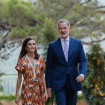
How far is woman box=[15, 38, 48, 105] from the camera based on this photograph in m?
4.28

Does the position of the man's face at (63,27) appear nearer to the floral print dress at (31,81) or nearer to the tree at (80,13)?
the floral print dress at (31,81)

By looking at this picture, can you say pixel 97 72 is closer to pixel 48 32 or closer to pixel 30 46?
pixel 48 32

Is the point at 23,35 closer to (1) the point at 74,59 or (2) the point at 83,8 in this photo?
(2) the point at 83,8

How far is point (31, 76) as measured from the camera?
4.28 m

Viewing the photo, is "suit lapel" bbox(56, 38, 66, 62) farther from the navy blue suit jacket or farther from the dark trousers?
the dark trousers

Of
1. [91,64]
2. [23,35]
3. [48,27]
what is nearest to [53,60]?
[48,27]

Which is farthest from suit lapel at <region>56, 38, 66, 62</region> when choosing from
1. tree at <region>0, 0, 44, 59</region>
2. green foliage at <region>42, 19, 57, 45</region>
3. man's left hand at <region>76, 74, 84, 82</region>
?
tree at <region>0, 0, 44, 59</region>

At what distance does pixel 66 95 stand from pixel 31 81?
25.4 inches

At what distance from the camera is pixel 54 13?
12.4m

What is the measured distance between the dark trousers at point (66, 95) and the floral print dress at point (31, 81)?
22.4 inches

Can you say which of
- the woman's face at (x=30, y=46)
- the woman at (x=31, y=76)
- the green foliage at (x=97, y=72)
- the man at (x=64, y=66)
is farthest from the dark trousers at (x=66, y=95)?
the green foliage at (x=97, y=72)

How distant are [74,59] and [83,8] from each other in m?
8.54

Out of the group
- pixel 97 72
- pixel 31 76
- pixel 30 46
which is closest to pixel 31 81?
pixel 31 76

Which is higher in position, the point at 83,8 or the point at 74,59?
the point at 83,8
